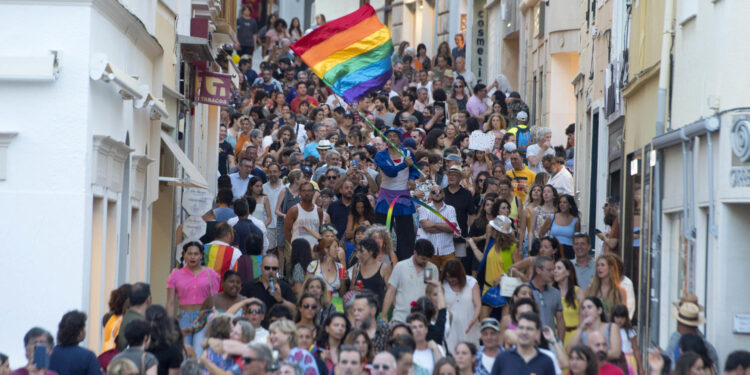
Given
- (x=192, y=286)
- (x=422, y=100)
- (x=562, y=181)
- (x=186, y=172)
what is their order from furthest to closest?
(x=422, y=100), (x=562, y=181), (x=186, y=172), (x=192, y=286)

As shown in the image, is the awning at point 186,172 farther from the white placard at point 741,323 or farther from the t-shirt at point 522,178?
the white placard at point 741,323

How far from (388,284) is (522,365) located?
4.04 meters

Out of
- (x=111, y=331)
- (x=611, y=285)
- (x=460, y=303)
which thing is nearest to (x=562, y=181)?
(x=460, y=303)

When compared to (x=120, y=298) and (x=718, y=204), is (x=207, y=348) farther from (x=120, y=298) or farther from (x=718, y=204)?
(x=718, y=204)

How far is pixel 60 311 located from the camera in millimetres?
13406

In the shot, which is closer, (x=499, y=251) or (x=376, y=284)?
(x=376, y=284)

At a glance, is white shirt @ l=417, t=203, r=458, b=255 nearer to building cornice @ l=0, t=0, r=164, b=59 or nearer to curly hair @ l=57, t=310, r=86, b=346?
building cornice @ l=0, t=0, r=164, b=59

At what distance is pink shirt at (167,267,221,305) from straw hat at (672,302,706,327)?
471 centimetres

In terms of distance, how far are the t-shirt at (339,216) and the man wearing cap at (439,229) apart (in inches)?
46.8

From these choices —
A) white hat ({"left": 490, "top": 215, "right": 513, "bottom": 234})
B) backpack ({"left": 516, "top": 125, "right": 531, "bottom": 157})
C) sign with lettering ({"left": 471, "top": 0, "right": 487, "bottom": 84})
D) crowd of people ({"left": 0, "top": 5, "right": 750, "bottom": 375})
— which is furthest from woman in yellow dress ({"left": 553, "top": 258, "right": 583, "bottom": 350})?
sign with lettering ({"left": 471, "top": 0, "right": 487, "bottom": 84})

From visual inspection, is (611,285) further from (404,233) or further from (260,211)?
(260,211)

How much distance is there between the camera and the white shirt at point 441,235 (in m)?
18.5

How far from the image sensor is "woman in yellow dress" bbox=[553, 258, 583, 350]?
1437cm

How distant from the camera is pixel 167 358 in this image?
11.3 meters
